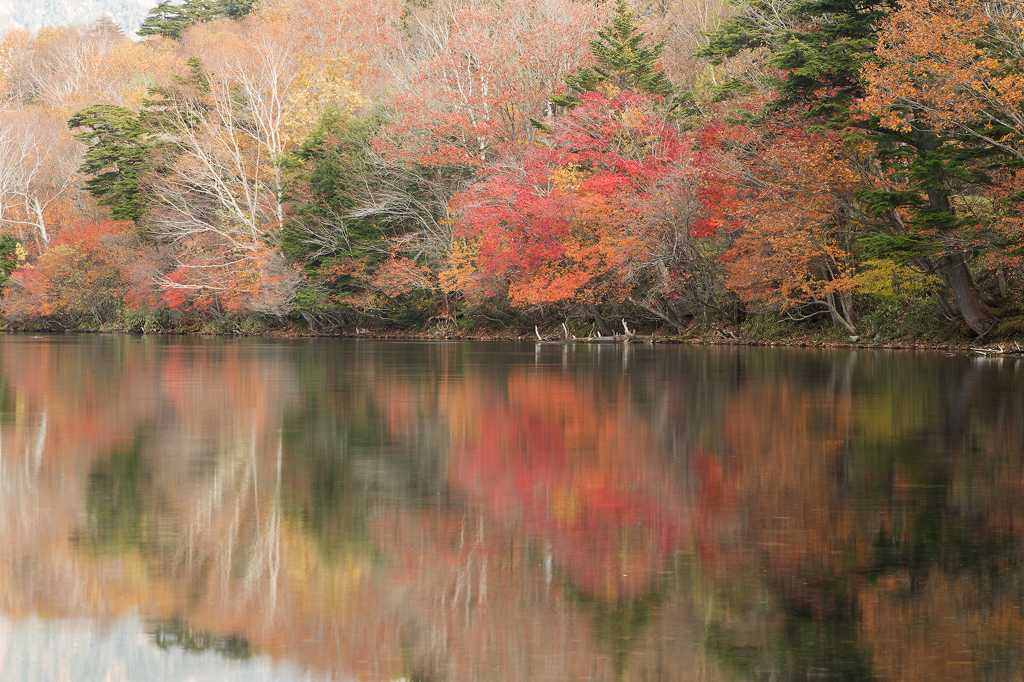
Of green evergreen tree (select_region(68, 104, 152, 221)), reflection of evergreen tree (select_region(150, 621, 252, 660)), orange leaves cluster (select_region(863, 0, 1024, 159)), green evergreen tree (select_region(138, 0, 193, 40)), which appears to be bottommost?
reflection of evergreen tree (select_region(150, 621, 252, 660))

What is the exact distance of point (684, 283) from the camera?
36.1m

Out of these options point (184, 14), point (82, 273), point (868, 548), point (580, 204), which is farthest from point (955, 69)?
point (184, 14)

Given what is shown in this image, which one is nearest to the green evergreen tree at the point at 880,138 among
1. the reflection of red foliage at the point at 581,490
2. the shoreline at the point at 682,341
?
the shoreline at the point at 682,341

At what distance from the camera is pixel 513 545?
5.47 meters

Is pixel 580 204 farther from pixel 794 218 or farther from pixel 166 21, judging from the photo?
pixel 166 21

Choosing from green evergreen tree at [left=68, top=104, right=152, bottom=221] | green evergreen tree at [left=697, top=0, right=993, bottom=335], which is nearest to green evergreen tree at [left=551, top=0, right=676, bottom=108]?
green evergreen tree at [left=697, top=0, right=993, bottom=335]

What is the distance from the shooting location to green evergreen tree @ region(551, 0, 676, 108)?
128 ft

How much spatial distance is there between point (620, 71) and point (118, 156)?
30518 mm

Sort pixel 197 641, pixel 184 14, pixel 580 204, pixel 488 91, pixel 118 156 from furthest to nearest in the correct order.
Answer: pixel 184 14 < pixel 118 156 < pixel 488 91 < pixel 580 204 < pixel 197 641

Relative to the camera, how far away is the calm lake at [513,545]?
12.4 ft

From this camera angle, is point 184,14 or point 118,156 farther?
point 184,14

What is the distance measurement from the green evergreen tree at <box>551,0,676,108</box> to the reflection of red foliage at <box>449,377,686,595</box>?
94.4ft

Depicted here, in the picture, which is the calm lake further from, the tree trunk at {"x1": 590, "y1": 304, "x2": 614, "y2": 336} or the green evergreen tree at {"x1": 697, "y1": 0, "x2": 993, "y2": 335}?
the tree trunk at {"x1": 590, "y1": 304, "x2": 614, "y2": 336}

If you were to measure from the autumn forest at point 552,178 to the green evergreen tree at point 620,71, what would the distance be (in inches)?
3.7
